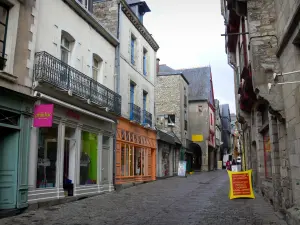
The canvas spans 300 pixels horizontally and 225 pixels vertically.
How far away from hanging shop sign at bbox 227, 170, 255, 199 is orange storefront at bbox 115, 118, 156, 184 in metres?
6.08

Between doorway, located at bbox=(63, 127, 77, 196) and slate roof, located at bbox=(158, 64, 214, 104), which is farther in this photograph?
slate roof, located at bbox=(158, 64, 214, 104)

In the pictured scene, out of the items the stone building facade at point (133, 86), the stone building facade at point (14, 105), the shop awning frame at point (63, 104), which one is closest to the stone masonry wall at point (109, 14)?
the stone building facade at point (133, 86)

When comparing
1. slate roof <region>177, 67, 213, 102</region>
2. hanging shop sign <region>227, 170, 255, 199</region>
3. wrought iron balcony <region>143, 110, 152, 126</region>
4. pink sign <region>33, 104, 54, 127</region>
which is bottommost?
hanging shop sign <region>227, 170, 255, 199</region>

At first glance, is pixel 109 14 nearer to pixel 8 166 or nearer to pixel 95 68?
pixel 95 68

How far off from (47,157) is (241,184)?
6438mm

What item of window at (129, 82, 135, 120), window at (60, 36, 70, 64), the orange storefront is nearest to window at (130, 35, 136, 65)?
window at (129, 82, 135, 120)

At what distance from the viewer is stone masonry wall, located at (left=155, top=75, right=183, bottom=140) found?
Answer: 1239 inches

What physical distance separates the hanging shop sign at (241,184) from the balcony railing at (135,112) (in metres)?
7.64

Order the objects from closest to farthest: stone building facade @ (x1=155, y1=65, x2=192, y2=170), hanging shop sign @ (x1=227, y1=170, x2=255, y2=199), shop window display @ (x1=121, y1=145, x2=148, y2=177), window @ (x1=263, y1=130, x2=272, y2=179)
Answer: window @ (x1=263, y1=130, x2=272, y2=179) → hanging shop sign @ (x1=227, y1=170, x2=255, y2=199) → shop window display @ (x1=121, y1=145, x2=148, y2=177) → stone building facade @ (x1=155, y1=65, x2=192, y2=170)

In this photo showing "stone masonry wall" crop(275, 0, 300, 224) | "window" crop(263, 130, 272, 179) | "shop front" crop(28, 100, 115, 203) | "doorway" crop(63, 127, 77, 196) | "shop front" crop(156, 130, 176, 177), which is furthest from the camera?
"shop front" crop(156, 130, 176, 177)

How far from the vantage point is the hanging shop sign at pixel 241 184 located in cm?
1132

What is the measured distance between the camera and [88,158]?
13.4 m

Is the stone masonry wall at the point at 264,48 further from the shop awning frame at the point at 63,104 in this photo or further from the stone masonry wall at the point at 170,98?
the stone masonry wall at the point at 170,98

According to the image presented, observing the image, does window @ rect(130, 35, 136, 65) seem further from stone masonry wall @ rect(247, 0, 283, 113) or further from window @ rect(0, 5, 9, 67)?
stone masonry wall @ rect(247, 0, 283, 113)
